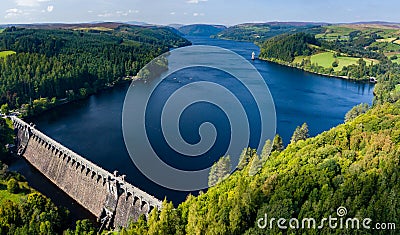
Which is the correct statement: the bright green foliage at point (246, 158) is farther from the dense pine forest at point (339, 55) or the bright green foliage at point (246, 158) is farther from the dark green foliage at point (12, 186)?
the dense pine forest at point (339, 55)

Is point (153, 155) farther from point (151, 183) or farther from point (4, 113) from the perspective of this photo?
point (4, 113)

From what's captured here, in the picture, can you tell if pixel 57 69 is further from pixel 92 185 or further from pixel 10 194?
pixel 92 185

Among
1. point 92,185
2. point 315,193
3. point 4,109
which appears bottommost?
point 92,185

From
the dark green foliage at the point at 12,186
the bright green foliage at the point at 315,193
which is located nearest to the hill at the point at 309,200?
the bright green foliage at the point at 315,193

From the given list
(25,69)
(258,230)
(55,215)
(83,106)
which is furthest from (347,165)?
(25,69)

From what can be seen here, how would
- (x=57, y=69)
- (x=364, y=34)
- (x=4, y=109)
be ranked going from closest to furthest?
(x=4, y=109)
(x=57, y=69)
(x=364, y=34)

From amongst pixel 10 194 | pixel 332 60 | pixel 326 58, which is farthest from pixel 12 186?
pixel 326 58
